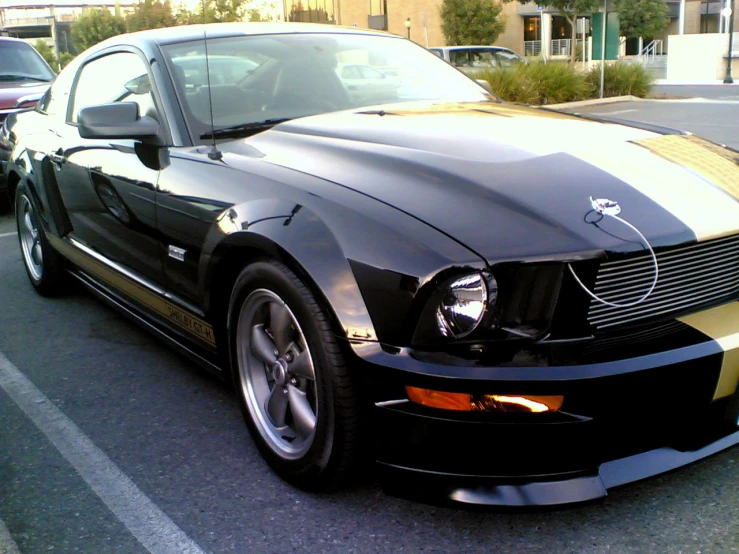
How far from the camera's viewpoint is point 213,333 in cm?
293

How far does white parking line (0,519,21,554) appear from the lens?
7.84ft

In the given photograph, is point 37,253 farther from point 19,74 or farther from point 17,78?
point 19,74

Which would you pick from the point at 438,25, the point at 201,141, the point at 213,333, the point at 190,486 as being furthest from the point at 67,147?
the point at 438,25

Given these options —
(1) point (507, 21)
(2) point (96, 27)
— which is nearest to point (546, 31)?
(1) point (507, 21)

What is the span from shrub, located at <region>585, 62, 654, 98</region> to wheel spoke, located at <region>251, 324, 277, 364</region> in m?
19.7

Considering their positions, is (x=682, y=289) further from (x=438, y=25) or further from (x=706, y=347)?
(x=438, y=25)

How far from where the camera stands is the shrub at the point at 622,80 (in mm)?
21031

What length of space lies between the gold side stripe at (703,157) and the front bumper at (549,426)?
0.65m

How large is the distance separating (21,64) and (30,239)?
5.87 metres

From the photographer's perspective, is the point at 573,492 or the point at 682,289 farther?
the point at 682,289

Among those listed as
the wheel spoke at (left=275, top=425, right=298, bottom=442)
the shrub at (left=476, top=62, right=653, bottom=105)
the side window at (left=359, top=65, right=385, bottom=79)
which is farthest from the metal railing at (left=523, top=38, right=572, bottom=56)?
the wheel spoke at (left=275, top=425, right=298, bottom=442)

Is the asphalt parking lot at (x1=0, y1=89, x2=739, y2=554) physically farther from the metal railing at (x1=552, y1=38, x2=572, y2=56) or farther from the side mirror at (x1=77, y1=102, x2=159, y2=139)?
the metal railing at (x1=552, y1=38, x2=572, y2=56)

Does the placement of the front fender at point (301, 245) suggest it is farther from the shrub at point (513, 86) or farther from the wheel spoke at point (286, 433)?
the shrub at point (513, 86)

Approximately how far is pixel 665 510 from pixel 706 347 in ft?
1.84
